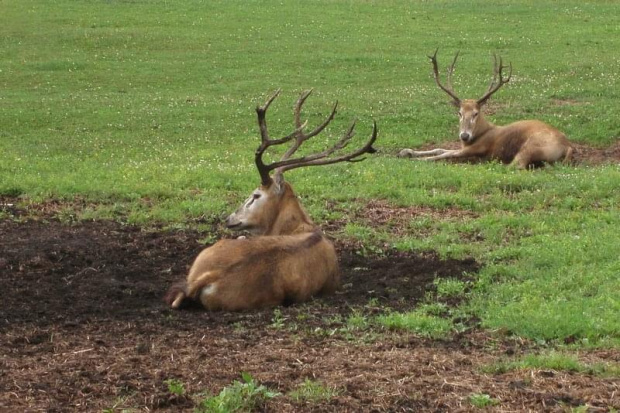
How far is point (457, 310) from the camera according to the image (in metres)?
8.87

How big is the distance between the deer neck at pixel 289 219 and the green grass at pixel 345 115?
1.16 meters

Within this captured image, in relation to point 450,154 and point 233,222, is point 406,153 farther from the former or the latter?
point 233,222

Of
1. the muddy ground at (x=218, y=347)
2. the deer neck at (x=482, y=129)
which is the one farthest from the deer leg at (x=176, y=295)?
the deer neck at (x=482, y=129)

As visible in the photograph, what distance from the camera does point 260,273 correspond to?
906 cm

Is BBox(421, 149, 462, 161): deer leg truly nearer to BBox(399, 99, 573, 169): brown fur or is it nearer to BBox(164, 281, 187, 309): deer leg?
BBox(399, 99, 573, 169): brown fur

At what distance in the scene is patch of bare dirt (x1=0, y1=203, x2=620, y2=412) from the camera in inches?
253

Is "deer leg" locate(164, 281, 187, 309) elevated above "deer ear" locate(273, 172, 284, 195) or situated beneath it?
situated beneath

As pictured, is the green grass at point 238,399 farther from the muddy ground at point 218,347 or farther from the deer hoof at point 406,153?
the deer hoof at point 406,153

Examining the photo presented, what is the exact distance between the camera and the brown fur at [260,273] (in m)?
8.93

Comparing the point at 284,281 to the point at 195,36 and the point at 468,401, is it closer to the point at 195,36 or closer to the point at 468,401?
the point at 468,401

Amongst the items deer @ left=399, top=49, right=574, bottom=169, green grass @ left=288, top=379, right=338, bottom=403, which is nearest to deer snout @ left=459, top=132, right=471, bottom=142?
deer @ left=399, top=49, right=574, bottom=169

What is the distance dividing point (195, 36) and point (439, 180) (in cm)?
1769

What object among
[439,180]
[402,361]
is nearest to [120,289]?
[402,361]

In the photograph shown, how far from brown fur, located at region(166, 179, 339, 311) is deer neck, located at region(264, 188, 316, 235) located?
0.73 meters
